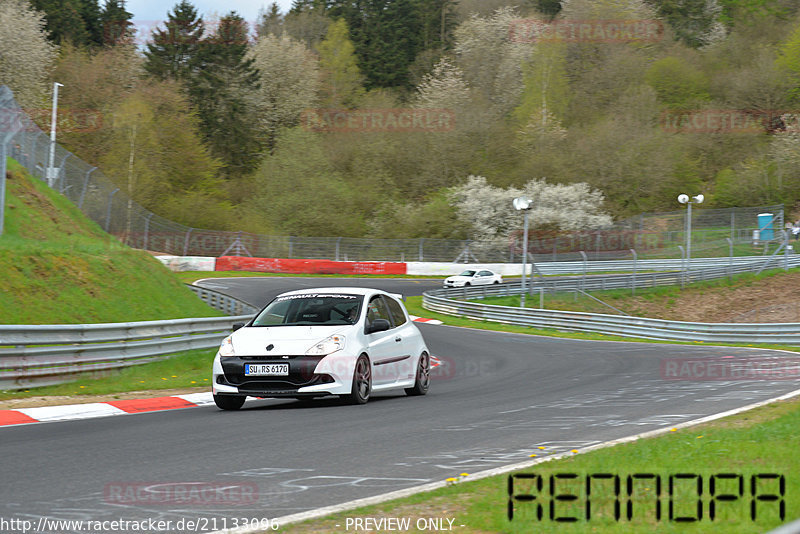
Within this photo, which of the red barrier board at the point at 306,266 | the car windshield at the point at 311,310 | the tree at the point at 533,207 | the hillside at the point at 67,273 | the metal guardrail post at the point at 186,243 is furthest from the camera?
the tree at the point at 533,207

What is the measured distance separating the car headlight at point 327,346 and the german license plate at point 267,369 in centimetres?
36

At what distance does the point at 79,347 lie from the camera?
1432 cm

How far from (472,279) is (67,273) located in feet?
107

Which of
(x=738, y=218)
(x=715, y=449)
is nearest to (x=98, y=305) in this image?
(x=715, y=449)

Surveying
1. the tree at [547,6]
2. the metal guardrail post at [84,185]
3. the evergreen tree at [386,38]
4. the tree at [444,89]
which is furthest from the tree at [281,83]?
the metal guardrail post at [84,185]

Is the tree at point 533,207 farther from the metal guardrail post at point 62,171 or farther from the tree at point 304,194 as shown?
the metal guardrail post at point 62,171

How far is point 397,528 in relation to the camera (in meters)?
5.15

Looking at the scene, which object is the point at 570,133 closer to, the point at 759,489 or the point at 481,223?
the point at 481,223

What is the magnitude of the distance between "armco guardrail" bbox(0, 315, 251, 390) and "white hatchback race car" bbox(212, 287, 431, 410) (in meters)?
3.28

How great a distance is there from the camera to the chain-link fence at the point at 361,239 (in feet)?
96.4

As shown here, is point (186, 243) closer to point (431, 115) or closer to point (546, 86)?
point (431, 115)

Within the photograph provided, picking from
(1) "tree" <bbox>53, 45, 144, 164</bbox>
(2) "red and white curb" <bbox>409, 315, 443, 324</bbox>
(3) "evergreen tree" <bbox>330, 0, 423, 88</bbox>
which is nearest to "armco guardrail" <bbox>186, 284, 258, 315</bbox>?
(2) "red and white curb" <bbox>409, 315, 443, 324</bbox>

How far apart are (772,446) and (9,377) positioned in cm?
1008

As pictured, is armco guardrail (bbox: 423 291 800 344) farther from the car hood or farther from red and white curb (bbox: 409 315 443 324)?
the car hood
